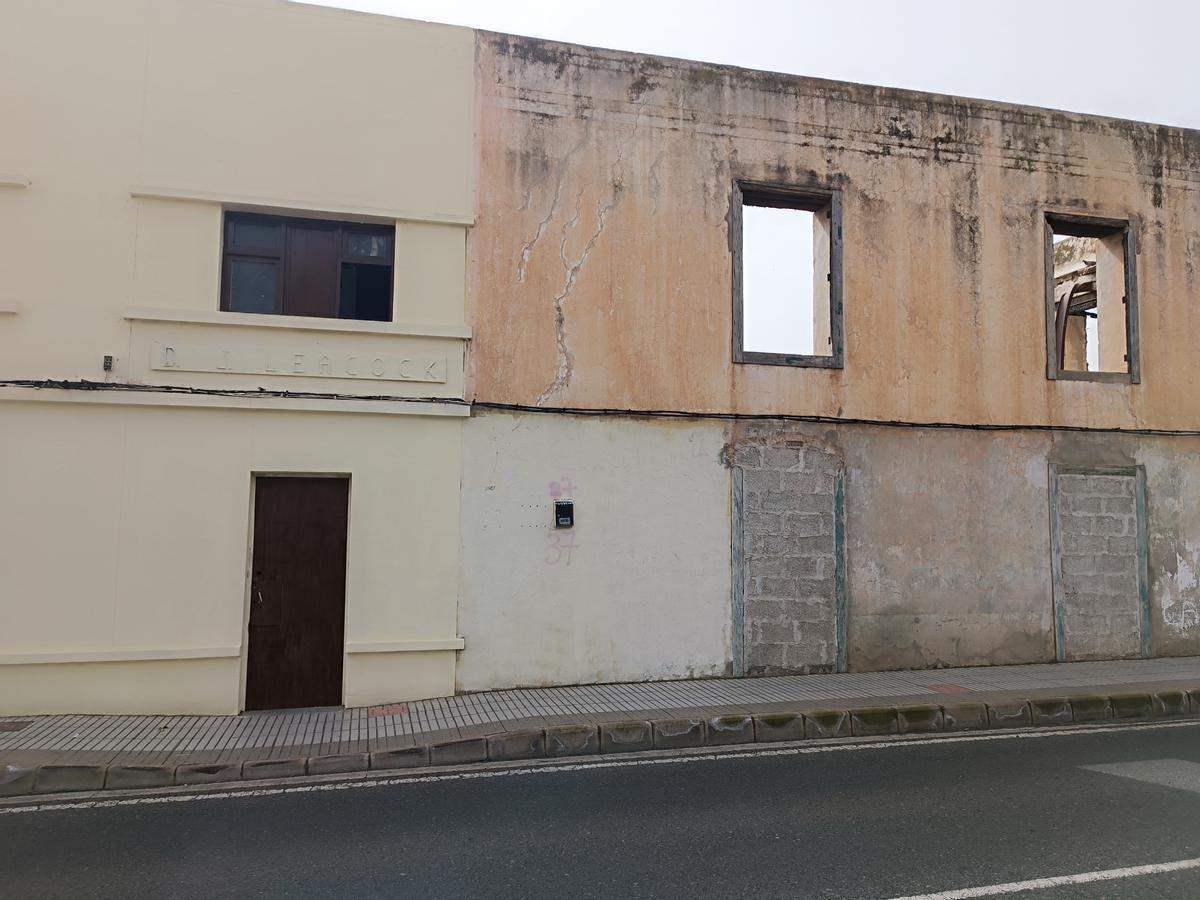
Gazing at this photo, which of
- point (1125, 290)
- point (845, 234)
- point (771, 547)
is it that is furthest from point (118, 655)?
point (1125, 290)

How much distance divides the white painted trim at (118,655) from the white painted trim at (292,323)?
3016 millimetres

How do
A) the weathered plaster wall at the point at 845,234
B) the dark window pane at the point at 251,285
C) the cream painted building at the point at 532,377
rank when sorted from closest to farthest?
1. the cream painted building at the point at 532,377
2. the dark window pane at the point at 251,285
3. the weathered plaster wall at the point at 845,234

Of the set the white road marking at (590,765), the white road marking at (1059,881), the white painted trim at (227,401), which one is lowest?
the white road marking at (590,765)

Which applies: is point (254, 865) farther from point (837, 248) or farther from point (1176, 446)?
point (1176, 446)

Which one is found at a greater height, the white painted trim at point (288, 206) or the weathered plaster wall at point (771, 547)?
the white painted trim at point (288, 206)

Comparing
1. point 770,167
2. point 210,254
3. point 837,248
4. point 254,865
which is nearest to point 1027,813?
point 254,865

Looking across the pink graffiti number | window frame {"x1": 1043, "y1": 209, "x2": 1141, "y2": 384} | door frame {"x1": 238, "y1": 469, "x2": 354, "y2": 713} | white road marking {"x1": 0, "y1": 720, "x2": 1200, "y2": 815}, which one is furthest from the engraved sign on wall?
window frame {"x1": 1043, "y1": 209, "x2": 1141, "y2": 384}

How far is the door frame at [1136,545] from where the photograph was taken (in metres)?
9.96

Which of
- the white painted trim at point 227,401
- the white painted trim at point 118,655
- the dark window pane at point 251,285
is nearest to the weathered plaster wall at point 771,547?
the white painted trim at point 227,401

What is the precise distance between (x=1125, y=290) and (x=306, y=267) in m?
9.90

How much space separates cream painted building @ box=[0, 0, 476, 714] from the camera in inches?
296

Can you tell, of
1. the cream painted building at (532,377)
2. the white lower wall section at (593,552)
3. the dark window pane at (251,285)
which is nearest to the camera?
the cream painted building at (532,377)

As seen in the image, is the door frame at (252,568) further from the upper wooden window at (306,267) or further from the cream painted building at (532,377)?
the upper wooden window at (306,267)

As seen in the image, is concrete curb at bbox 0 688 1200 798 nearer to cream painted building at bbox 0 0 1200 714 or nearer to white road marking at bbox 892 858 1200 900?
cream painted building at bbox 0 0 1200 714
